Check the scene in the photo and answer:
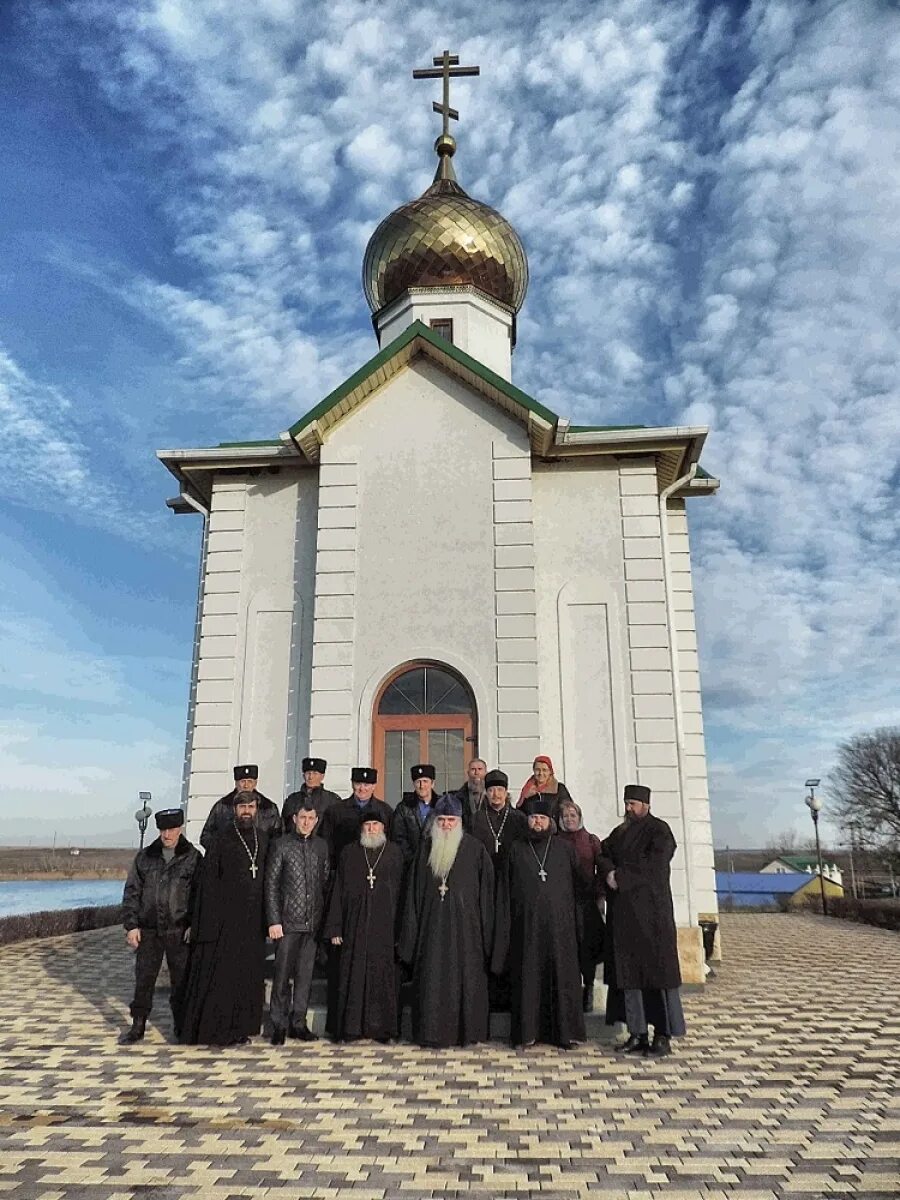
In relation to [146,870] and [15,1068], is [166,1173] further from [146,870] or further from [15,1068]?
[146,870]

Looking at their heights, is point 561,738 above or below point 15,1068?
above

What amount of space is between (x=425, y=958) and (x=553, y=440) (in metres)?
6.09

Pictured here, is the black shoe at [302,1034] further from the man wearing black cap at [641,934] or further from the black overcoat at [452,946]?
the man wearing black cap at [641,934]

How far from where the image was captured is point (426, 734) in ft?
32.6

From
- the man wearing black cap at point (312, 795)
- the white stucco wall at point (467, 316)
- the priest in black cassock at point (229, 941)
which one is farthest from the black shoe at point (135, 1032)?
the white stucco wall at point (467, 316)

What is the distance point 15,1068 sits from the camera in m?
5.70

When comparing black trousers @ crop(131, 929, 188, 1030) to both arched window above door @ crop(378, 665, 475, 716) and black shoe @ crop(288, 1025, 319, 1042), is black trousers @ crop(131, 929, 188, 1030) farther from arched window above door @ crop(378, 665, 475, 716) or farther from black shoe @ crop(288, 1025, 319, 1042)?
arched window above door @ crop(378, 665, 475, 716)

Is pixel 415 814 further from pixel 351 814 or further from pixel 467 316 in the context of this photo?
pixel 467 316

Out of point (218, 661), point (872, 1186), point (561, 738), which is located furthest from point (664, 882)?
point (218, 661)

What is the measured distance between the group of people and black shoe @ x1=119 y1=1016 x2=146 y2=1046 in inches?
0.5

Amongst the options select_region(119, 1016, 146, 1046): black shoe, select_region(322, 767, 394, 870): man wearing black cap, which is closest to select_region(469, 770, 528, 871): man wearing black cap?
select_region(322, 767, 394, 870): man wearing black cap

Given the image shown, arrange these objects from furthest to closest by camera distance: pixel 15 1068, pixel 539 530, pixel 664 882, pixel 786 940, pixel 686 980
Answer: pixel 786 940 → pixel 539 530 → pixel 686 980 → pixel 664 882 → pixel 15 1068

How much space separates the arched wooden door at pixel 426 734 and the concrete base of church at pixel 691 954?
2779 mm

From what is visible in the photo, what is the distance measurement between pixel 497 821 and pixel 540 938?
1.03m
